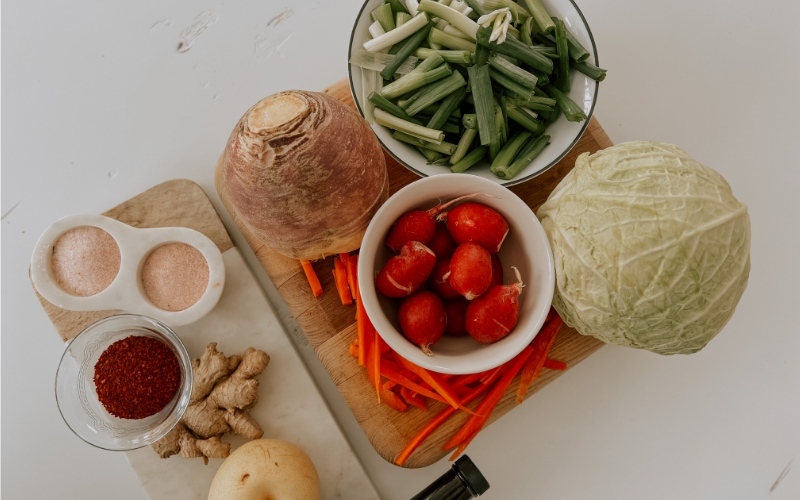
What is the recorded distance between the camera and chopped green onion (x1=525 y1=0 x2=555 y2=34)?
1.11 meters

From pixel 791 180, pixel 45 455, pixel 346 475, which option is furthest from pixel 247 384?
pixel 791 180

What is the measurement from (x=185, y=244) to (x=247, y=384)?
32cm

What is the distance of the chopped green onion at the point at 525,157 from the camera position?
1.08m

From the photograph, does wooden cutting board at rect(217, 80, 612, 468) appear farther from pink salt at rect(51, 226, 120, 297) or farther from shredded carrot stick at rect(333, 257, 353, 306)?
pink salt at rect(51, 226, 120, 297)

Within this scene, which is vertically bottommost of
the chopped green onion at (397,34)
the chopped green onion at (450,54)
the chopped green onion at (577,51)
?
the chopped green onion at (577,51)

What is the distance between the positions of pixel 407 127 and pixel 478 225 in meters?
0.25

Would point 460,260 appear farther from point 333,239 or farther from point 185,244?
point 185,244

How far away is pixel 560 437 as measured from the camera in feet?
4.13

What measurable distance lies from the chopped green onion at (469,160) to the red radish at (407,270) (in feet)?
0.66

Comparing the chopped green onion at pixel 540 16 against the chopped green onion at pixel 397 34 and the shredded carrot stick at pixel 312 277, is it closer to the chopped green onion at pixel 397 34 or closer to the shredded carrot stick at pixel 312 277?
the chopped green onion at pixel 397 34

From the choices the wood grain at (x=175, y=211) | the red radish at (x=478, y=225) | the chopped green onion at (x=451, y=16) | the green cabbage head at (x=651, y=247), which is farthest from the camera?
the wood grain at (x=175, y=211)

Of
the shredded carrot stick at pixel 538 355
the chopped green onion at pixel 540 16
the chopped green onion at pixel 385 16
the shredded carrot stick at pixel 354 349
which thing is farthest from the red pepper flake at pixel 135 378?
the chopped green onion at pixel 540 16

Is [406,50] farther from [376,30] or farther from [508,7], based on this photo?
[508,7]

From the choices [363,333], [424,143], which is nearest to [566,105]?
[424,143]
